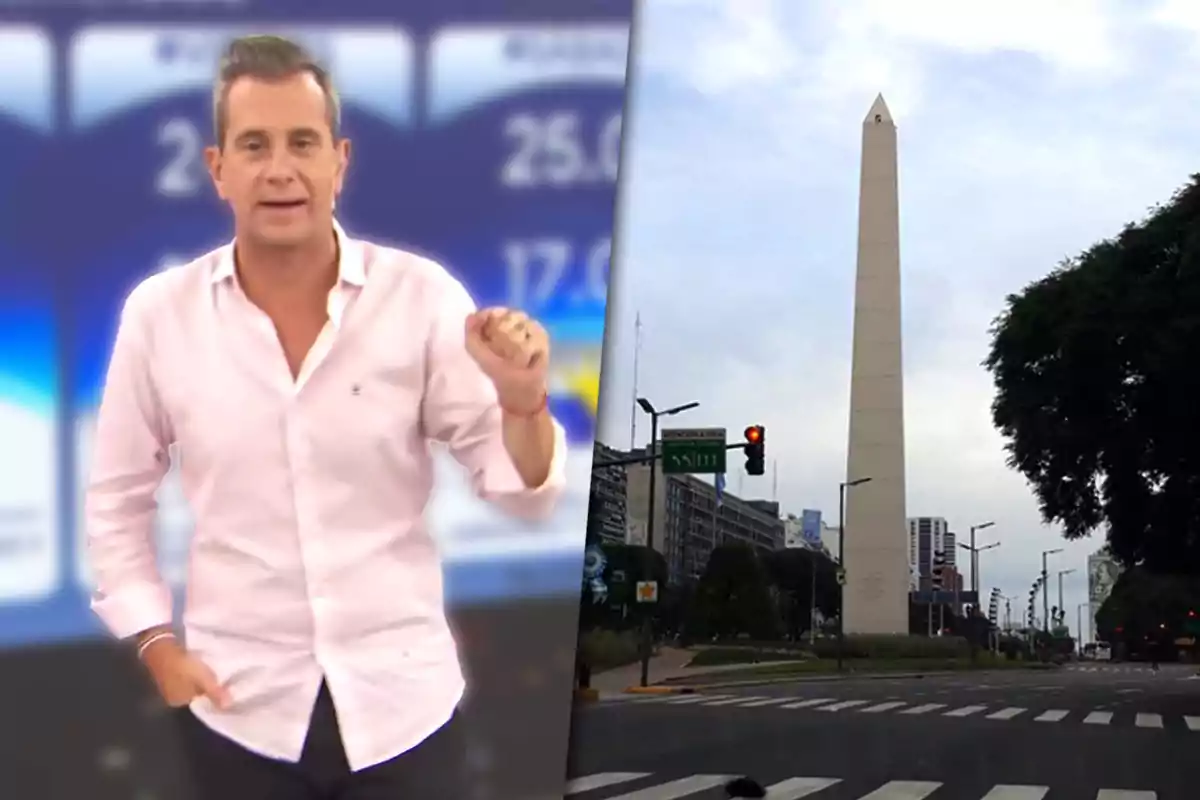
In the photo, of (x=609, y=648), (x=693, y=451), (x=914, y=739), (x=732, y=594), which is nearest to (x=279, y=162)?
(x=693, y=451)

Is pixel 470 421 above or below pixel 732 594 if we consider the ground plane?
above

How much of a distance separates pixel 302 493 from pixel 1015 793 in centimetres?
173

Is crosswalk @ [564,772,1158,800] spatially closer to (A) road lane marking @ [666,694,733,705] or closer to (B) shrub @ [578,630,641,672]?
(A) road lane marking @ [666,694,733,705]

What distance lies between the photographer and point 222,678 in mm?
2330

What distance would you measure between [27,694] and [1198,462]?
126 inches

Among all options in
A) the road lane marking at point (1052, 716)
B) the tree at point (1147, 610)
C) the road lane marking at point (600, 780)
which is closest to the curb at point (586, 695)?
the road lane marking at point (600, 780)

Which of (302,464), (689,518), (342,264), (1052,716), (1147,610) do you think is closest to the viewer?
(302,464)

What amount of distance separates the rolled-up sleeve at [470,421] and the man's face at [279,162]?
31 centimetres

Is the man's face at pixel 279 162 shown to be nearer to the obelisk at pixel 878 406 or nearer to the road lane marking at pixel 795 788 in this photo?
the obelisk at pixel 878 406

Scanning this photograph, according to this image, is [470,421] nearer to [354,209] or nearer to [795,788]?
[354,209]

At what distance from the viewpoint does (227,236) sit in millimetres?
2418

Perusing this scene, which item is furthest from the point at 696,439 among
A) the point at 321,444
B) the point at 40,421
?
the point at 40,421

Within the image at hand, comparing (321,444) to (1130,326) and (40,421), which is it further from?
(1130,326)

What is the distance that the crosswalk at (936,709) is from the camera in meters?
2.76
